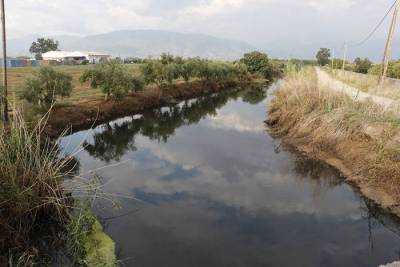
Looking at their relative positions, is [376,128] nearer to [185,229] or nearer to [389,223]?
[389,223]

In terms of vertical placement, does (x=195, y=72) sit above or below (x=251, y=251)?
above

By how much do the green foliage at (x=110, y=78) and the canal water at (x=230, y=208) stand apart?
5.82m

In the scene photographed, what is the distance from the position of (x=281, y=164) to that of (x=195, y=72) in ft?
93.2

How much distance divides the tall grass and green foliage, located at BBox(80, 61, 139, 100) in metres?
17.5

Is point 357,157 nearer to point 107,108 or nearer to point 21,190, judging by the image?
point 21,190

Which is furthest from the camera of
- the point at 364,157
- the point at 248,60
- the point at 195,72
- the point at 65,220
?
the point at 248,60

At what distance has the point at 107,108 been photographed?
2588 cm

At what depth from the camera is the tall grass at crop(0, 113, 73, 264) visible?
783 cm

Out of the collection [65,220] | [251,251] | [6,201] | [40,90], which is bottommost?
[251,251]

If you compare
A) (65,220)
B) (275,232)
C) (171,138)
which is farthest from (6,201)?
(171,138)

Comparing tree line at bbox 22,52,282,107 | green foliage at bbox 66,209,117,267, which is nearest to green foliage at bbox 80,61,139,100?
tree line at bbox 22,52,282,107

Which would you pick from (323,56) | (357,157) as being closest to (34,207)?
(357,157)

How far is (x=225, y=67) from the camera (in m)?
55.6

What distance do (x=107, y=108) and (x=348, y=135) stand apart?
1683cm
